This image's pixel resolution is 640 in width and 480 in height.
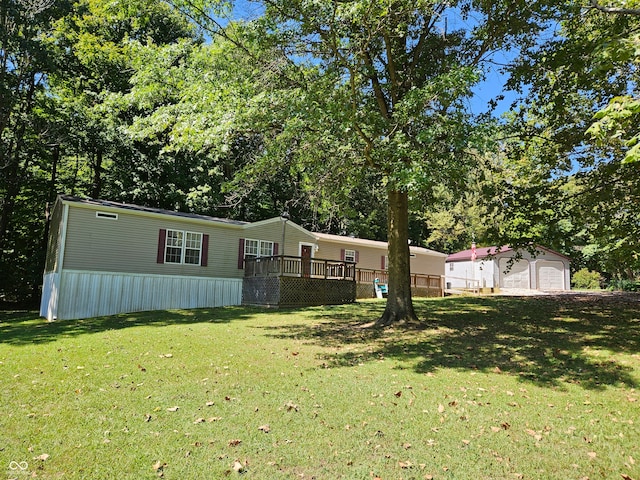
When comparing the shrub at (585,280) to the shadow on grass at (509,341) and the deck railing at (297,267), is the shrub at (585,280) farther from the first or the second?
the deck railing at (297,267)

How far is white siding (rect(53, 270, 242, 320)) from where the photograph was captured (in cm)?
1352

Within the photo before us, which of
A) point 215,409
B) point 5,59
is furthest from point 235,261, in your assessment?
point 215,409

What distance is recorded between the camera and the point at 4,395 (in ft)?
16.1

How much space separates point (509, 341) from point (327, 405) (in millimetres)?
4923

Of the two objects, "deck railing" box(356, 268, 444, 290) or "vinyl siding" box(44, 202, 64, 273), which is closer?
"vinyl siding" box(44, 202, 64, 273)

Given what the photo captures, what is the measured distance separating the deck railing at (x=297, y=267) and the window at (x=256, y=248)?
1.89 ft

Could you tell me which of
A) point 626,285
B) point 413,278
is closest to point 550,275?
point 626,285

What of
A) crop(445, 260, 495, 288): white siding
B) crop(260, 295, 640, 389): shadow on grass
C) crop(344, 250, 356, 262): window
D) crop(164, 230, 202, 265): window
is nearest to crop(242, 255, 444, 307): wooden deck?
crop(164, 230, 202, 265): window

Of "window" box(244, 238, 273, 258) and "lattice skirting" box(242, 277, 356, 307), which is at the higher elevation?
"window" box(244, 238, 273, 258)

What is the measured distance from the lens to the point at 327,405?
4766 mm

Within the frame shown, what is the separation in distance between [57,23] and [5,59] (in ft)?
15.9

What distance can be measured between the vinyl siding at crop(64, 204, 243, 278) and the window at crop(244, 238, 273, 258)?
0.92 m

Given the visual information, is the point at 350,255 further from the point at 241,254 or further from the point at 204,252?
the point at 204,252

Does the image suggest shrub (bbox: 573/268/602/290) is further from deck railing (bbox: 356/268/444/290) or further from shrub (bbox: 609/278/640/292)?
deck railing (bbox: 356/268/444/290)
